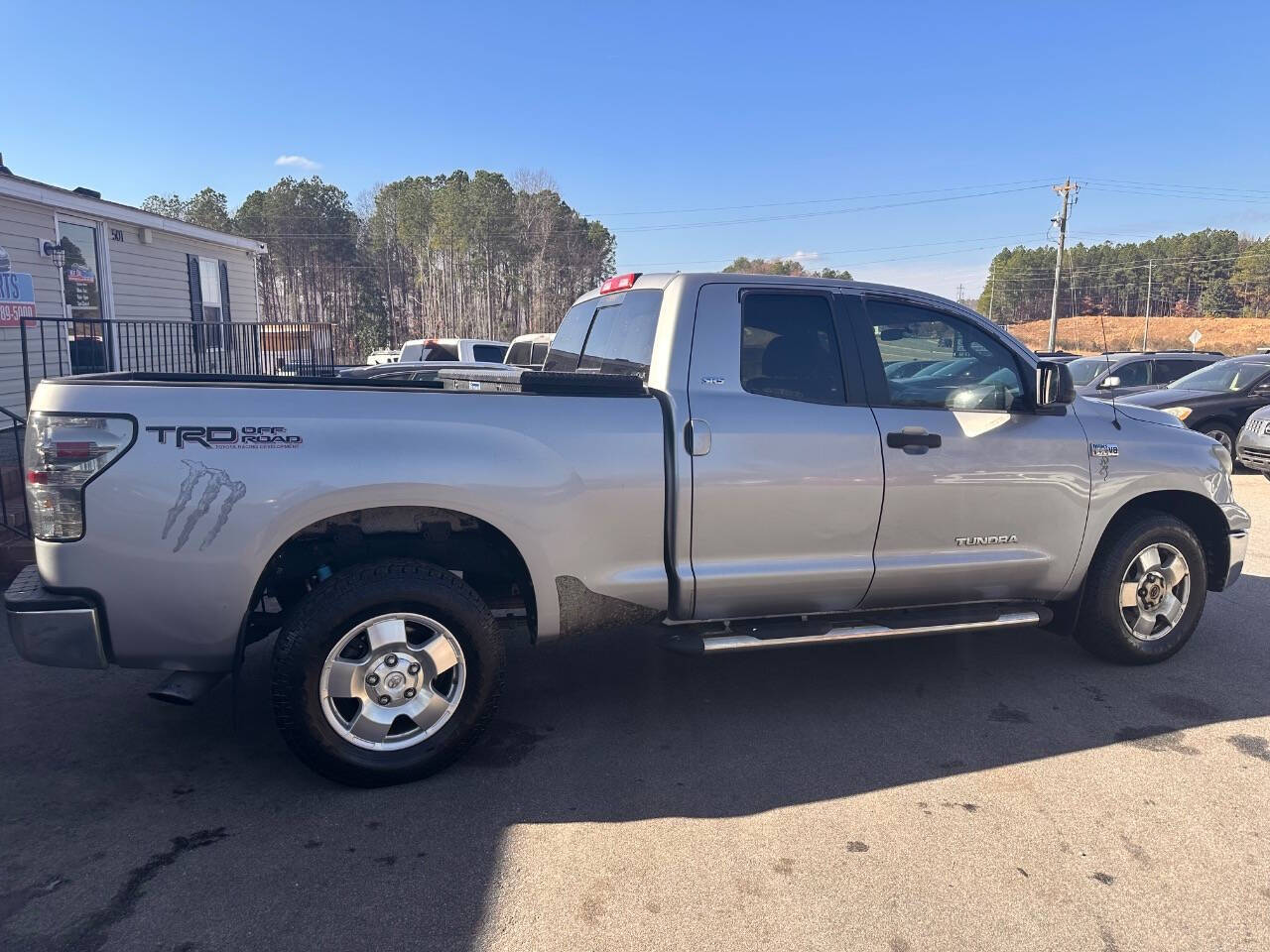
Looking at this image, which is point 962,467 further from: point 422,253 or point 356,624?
point 422,253

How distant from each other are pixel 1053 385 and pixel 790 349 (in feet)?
4.47

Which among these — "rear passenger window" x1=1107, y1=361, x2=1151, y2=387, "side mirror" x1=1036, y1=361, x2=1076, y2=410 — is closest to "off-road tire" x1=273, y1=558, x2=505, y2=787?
"side mirror" x1=1036, y1=361, x2=1076, y2=410

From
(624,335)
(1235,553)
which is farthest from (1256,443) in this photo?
(624,335)

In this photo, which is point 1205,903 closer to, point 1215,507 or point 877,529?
point 877,529

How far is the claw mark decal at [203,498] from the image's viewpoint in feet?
10.8

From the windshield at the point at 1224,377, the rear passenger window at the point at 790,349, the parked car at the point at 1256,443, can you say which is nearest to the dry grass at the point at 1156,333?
the windshield at the point at 1224,377

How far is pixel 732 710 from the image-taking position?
446cm

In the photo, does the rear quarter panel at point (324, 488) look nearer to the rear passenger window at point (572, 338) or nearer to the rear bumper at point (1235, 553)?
the rear passenger window at point (572, 338)

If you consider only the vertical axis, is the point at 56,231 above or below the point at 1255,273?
below

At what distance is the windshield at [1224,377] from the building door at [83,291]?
52.7ft

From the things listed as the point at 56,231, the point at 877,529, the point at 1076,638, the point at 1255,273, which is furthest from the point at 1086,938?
the point at 1255,273

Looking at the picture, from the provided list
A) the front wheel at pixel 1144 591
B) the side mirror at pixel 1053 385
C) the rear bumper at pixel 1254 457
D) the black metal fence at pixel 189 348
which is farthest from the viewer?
the black metal fence at pixel 189 348

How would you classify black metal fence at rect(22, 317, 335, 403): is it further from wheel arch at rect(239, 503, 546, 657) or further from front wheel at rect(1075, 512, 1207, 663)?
front wheel at rect(1075, 512, 1207, 663)

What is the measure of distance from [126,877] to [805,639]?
2.79m
